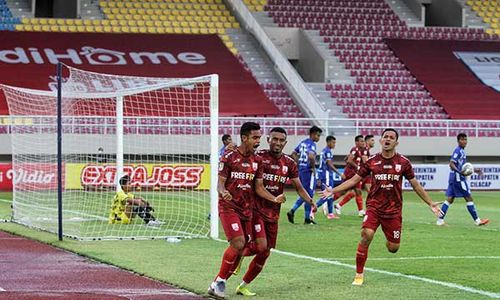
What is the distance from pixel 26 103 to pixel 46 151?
2.82 metres

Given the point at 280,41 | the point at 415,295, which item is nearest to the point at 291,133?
the point at 280,41

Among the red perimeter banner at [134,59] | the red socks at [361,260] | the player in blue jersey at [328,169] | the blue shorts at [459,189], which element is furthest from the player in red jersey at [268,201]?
the red perimeter banner at [134,59]

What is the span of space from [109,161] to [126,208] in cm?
906

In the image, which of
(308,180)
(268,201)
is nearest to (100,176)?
(308,180)

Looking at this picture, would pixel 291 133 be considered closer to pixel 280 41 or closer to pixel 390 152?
pixel 280 41

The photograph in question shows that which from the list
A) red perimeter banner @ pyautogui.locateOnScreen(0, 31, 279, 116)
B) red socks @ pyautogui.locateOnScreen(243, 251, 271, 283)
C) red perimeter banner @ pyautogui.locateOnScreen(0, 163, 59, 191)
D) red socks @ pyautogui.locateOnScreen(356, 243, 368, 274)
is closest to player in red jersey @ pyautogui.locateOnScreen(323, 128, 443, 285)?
red socks @ pyautogui.locateOnScreen(356, 243, 368, 274)

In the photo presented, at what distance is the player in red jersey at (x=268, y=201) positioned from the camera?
12.9 meters

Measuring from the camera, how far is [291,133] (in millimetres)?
42438

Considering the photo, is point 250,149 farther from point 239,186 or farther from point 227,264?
point 227,264

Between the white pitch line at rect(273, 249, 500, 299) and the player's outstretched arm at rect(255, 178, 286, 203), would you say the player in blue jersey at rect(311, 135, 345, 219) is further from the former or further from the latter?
the player's outstretched arm at rect(255, 178, 286, 203)

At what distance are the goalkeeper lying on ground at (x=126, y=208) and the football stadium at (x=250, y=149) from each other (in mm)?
38

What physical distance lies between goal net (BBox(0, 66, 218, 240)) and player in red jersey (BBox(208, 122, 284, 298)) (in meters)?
7.12

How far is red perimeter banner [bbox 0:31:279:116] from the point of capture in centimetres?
A: 4467

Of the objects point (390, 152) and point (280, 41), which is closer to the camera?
point (390, 152)
